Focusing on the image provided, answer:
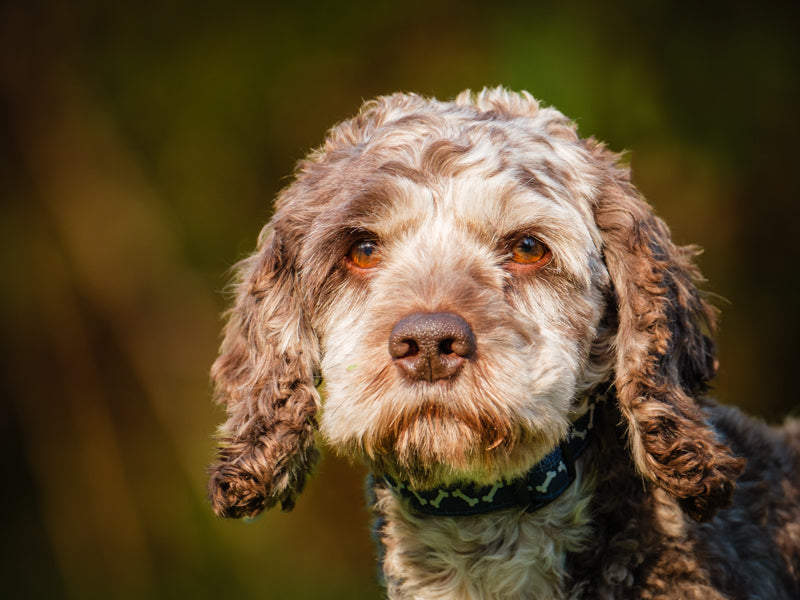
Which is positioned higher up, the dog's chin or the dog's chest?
the dog's chin

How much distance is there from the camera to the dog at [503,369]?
8.82 ft

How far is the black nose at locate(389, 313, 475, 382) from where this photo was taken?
2.53 m

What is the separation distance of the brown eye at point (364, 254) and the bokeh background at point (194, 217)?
441 cm

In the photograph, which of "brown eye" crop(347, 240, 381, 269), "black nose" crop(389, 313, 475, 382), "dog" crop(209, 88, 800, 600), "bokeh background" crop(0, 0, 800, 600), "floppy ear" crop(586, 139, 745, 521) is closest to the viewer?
"black nose" crop(389, 313, 475, 382)

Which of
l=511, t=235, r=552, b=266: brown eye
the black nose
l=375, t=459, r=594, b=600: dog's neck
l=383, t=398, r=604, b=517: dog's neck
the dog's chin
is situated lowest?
l=375, t=459, r=594, b=600: dog's neck

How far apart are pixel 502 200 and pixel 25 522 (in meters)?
6.19

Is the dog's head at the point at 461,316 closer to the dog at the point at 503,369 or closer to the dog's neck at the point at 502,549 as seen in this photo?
the dog at the point at 503,369

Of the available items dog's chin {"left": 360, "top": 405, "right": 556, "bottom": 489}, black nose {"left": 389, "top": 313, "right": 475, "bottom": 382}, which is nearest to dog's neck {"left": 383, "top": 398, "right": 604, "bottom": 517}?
dog's chin {"left": 360, "top": 405, "right": 556, "bottom": 489}

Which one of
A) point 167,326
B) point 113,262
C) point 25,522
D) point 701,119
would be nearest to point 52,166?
point 113,262

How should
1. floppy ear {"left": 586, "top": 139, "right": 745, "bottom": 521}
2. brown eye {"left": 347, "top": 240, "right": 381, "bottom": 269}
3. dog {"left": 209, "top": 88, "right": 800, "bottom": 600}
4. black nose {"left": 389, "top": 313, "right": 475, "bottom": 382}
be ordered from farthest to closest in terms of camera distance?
brown eye {"left": 347, "top": 240, "right": 381, "bottom": 269} → floppy ear {"left": 586, "top": 139, "right": 745, "bottom": 521} → dog {"left": 209, "top": 88, "right": 800, "bottom": 600} → black nose {"left": 389, "top": 313, "right": 475, "bottom": 382}

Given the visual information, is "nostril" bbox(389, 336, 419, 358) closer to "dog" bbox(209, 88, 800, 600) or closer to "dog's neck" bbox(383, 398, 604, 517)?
"dog" bbox(209, 88, 800, 600)

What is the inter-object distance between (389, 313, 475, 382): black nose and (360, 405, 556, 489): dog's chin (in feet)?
0.36

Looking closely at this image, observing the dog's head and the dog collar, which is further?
the dog collar

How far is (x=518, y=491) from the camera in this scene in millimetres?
2902
